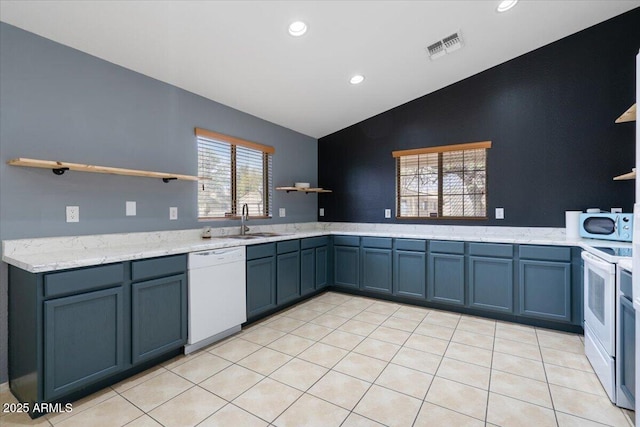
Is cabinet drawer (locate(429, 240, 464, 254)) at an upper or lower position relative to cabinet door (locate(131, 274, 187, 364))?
upper

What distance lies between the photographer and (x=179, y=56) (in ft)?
8.57

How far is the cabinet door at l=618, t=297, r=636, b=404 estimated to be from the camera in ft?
5.50

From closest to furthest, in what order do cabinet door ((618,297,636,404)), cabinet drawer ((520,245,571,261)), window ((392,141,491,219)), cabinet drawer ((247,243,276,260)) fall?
1. cabinet door ((618,297,636,404))
2. cabinet drawer ((520,245,571,261))
3. cabinet drawer ((247,243,276,260))
4. window ((392,141,491,219))

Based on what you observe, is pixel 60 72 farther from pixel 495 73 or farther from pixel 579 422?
pixel 495 73

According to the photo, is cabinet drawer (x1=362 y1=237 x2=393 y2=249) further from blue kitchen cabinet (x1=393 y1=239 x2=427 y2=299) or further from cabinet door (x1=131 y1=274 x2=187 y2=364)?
cabinet door (x1=131 y1=274 x2=187 y2=364)

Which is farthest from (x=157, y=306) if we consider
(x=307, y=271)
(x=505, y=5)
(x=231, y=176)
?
(x=505, y=5)

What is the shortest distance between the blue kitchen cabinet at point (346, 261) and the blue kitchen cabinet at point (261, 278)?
1188mm

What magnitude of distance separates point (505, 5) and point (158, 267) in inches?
139

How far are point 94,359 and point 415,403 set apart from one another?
2.03 metres

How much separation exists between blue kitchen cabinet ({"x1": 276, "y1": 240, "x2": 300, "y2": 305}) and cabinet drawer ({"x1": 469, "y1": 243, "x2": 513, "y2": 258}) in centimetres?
198

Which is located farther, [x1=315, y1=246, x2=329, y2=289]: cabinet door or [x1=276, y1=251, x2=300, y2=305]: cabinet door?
[x1=315, y1=246, x2=329, y2=289]: cabinet door

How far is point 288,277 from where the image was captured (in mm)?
3619

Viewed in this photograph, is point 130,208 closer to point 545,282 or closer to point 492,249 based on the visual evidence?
point 492,249

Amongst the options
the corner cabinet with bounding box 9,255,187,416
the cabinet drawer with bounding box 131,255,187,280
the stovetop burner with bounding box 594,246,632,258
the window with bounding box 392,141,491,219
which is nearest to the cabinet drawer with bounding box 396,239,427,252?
the window with bounding box 392,141,491,219
